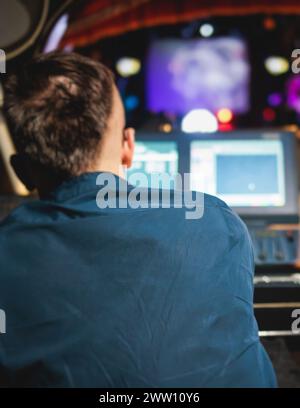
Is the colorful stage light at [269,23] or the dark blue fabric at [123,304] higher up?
the colorful stage light at [269,23]

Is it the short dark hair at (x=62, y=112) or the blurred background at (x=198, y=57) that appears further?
the blurred background at (x=198, y=57)

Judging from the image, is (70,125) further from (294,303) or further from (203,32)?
(203,32)

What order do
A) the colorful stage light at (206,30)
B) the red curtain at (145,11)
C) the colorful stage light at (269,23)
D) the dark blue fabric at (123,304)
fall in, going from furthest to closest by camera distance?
the colorful stage light at (269,23) → the colorful stage light at (206,30) → the red curtain at (145,11) → the dark blue fabric at (123,304)

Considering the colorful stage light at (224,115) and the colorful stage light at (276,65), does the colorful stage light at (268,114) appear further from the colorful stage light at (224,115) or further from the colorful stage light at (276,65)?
the colorful stage light at (224,115)

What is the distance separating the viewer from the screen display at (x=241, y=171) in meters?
1.85

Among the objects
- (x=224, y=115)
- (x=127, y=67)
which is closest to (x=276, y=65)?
(x=224, y=115)

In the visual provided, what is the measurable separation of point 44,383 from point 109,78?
1.63ft

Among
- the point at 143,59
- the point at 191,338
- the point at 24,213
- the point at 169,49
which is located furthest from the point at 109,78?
the point at 143,59

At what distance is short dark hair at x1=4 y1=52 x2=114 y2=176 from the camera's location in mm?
895

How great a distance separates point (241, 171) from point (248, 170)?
0.9 inches

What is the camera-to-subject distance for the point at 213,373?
81cm

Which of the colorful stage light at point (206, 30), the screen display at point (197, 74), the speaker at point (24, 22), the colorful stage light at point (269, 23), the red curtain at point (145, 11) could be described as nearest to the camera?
the speaker at point (24, 22)

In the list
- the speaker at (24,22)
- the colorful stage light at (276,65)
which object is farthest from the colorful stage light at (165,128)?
the colorful stage light at (276,65)

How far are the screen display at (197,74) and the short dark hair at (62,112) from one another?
6.04m
